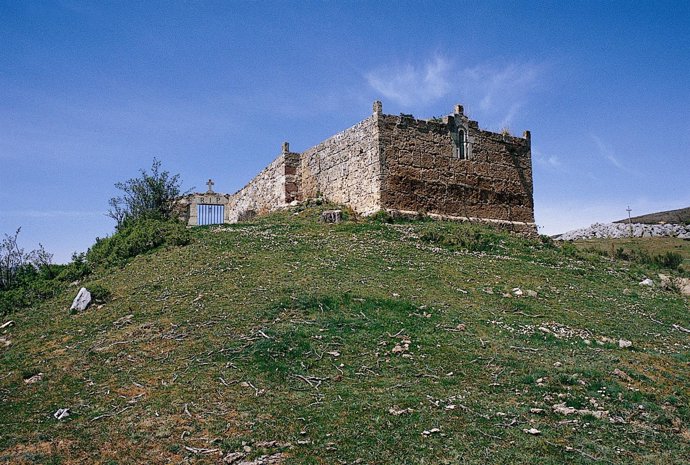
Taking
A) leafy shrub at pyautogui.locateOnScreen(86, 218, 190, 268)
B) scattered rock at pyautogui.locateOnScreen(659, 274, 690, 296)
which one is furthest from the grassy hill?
leafy shrub at pyautogui.locateOnScreen(86, 218, 190, 268)

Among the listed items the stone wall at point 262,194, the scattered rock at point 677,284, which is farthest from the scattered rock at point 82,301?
the scattered rock at point 677,284

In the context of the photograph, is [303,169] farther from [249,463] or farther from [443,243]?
[249,463]

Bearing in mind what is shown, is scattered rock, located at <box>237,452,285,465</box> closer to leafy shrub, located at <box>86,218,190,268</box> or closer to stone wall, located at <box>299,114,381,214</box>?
leafy shrub, located at <box>86,218,190,268</box>

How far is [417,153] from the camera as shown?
23.4 m

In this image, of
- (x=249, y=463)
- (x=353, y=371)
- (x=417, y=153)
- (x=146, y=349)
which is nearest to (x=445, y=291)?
(x=353, y=371)

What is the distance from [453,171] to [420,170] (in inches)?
63.6

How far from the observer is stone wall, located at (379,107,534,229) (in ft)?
74.9

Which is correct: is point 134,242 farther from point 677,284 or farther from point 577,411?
point 677,284

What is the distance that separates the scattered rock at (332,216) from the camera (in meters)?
22.0

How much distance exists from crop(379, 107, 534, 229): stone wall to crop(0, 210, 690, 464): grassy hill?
5.62 meters

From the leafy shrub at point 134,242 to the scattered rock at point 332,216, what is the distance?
16.3ft

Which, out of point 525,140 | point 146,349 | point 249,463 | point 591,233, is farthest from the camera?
point 591,233

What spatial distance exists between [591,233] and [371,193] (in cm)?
2391

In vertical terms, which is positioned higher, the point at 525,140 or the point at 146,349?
the point at 525,140
